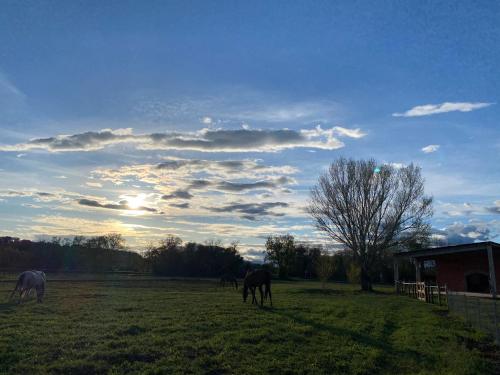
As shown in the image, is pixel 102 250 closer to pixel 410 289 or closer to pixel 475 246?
pixel 410 289

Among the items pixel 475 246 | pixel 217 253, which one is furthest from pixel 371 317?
pixel 217 253

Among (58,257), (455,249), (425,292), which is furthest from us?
(58,257)

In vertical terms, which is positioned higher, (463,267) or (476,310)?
(463,267)

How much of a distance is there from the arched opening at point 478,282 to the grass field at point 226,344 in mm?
21064

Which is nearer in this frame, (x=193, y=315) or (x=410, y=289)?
(x=193, y=315)

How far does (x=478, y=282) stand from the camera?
34.6m

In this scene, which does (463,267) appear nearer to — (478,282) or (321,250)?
(478,282)

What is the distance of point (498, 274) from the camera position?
32.9m

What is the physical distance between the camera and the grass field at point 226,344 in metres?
8.50

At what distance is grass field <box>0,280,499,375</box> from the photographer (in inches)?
335

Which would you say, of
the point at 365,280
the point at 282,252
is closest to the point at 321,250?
the point at 282,252

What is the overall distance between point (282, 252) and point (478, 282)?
5885cm

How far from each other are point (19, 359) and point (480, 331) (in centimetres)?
1392

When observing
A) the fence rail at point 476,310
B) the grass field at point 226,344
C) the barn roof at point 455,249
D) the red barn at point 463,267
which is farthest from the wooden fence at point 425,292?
the grass field at point 226,344
